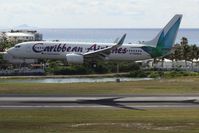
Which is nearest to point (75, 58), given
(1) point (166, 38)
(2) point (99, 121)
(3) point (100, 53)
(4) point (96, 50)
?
(3) point (100, 53)

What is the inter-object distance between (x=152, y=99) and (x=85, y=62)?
1773 inches

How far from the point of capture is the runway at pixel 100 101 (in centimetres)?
3262

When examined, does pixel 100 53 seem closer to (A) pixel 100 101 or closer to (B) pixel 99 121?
(A) pixel 100 101

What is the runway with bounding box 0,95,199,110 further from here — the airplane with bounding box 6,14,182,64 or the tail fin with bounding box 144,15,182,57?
the tail fin with bounding box 144,15,182,57

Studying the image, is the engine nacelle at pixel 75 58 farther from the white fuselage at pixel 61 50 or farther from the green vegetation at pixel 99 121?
the green vegetation at pixel 99 121

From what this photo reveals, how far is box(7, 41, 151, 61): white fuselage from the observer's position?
261 ft

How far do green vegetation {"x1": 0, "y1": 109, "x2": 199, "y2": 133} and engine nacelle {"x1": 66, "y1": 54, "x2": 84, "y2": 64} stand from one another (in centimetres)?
4782

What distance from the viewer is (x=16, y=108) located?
31.2m

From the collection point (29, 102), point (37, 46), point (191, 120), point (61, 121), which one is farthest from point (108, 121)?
point (37, 46)

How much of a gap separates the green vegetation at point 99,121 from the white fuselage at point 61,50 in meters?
49.6

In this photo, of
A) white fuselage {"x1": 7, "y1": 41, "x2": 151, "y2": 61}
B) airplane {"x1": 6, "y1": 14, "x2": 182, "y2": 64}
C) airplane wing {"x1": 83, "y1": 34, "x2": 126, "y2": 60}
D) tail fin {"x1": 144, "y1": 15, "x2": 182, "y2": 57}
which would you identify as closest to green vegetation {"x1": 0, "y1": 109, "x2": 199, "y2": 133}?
airplane {"x1": 6, "y1": 14, "x2": 182, "y2": 64}

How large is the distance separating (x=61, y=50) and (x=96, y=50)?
561 centimetres

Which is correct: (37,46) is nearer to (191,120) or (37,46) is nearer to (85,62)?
(85,62)

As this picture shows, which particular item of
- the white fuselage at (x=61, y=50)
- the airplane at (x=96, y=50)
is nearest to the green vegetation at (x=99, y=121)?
the airplane at (x=96, y=50)
